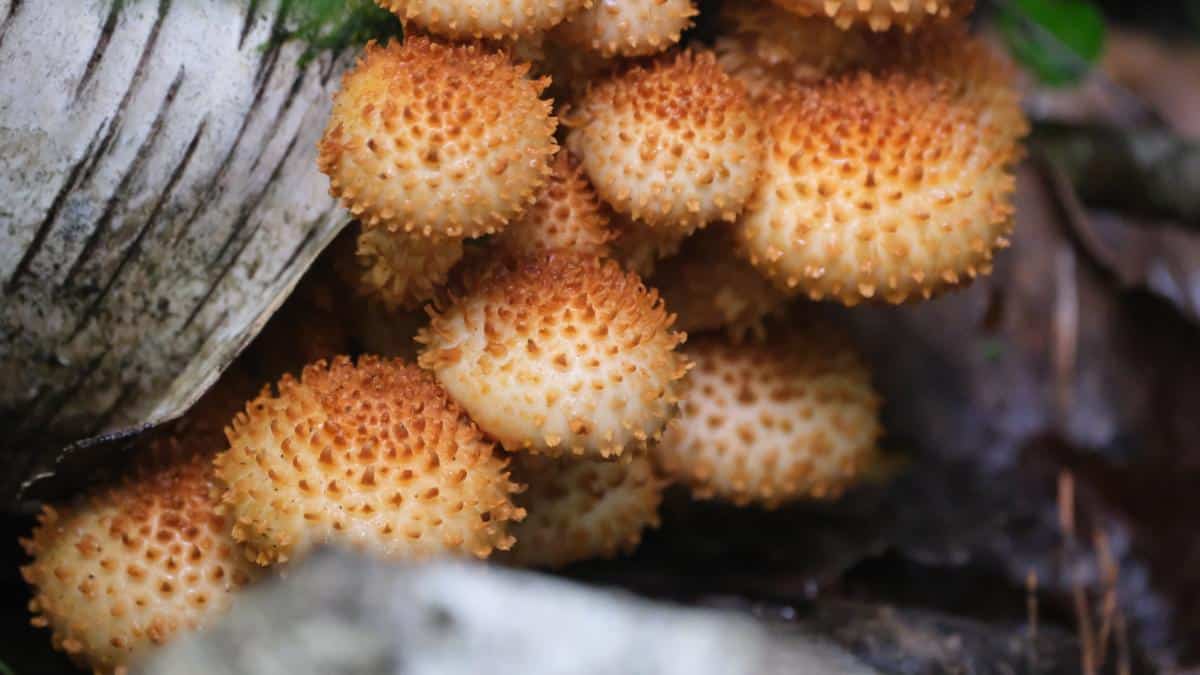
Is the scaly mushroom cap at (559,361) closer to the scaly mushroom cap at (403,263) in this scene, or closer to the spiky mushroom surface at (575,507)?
the scaly mushroom cap at (403,263)

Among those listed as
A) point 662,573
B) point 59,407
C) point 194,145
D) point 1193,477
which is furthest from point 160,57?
point 1193,477

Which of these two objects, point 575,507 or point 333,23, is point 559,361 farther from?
point 333,23

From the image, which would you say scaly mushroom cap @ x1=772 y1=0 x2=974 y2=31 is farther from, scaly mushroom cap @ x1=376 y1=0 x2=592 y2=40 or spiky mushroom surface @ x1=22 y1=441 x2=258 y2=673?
spiky mushroom surface @ x1=22 y1=441 x2=258 y2=673

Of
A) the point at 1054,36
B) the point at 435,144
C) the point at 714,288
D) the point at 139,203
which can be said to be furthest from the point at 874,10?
the point at 1054,36

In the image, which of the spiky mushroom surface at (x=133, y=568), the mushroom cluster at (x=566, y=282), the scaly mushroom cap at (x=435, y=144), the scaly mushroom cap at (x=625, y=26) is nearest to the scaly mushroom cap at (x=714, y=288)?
the mushroom cluster at (x=566, y=282)

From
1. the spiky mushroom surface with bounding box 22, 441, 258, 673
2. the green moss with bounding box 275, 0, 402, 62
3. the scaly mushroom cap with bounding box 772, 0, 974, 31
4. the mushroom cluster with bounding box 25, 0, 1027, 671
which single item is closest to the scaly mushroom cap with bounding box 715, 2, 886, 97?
the mushroom cluster with bounding box 25, 0, 1027, 671
